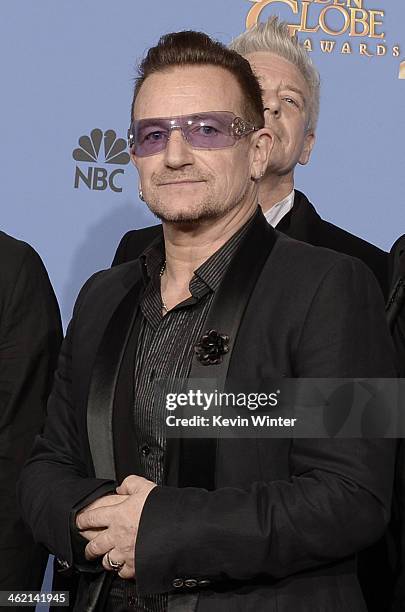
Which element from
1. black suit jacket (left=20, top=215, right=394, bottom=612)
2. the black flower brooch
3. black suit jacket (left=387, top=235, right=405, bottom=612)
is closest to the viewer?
black suit jacket (left=20, top=215, right=394, bottom=612)

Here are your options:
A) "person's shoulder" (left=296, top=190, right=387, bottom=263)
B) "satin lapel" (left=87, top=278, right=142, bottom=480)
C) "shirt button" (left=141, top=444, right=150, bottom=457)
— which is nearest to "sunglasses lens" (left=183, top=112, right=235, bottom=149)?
"satin lapel" (left=87, top=278, right=142, bottom=480)

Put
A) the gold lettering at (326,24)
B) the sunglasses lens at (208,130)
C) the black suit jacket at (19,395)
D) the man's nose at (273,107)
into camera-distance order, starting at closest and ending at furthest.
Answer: the sunglasses lens at (208,130), the black suit jacket at (19,395), the man's nose at (273,107), the gold lettering at (326,24)

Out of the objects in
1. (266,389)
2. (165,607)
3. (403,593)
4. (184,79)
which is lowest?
(403,593)

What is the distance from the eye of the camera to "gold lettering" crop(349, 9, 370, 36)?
113 inches

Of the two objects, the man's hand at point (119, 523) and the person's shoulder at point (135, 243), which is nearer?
the man's hand at point (119, 523)

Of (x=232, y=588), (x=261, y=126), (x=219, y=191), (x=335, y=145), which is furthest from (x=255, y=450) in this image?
(x=335, y=145)

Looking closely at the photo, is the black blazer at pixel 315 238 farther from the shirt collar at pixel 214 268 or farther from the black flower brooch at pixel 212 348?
the black flower brooch at pixel 212 348

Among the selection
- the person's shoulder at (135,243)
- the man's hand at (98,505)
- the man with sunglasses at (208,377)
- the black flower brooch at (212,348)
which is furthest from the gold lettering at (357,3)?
the man's hand at (98,505)

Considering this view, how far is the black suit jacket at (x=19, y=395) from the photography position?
217 centimetres

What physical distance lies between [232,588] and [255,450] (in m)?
0.21

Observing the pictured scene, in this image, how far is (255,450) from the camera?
1.61 m

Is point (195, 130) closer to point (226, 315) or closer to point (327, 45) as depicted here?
point (226, 315)

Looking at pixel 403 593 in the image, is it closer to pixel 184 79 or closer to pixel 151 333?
pixel 151 333

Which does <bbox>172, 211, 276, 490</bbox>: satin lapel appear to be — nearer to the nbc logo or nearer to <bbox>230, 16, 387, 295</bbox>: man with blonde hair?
<bbox>230, 16, 387, 295</bbox>: man with blonde hair
